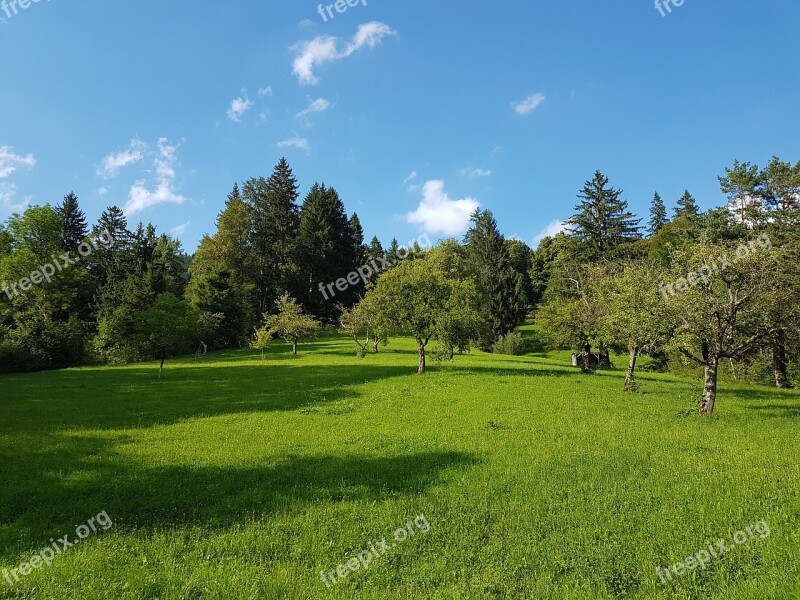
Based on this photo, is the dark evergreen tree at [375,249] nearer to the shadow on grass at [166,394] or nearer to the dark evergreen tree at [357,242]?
the dark evergreen tree at [357,242]

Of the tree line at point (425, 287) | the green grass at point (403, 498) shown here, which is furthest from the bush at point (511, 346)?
the green grass at point (403, 498)

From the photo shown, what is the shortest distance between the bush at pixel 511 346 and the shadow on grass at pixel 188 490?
58082 millimetres

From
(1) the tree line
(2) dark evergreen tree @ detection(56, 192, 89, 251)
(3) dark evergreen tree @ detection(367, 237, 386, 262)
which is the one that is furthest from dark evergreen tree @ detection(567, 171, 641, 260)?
(2) dark evergreen tree @ detection(56, 192, 89, 251)

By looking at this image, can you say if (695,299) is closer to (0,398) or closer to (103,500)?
(103,500)

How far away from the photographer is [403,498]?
35.1 feet

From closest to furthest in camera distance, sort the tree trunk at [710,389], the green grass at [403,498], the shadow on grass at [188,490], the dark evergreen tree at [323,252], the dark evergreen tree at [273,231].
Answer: the green grass at [403,498] < the shadow on grass at [188,490] < the tree trunk at [710,389] < the dark evergreen tree at [273,231] < the dark evergreen tree at [323,252]

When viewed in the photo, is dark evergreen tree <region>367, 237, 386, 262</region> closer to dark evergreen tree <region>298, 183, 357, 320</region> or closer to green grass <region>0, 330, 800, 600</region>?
dark evergreen tree <region>298, 183, 357, 320</region>

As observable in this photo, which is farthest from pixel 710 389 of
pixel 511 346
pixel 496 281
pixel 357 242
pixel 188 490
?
pixel 357 242

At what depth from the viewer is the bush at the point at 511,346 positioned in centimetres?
7044

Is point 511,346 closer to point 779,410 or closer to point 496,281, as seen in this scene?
point 496,281

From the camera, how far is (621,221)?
2552 inches

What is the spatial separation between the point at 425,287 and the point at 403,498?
89.8 feet

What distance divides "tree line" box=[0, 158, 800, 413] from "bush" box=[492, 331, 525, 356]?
1.15 feet

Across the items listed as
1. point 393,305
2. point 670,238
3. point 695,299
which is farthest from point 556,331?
point 670,238
